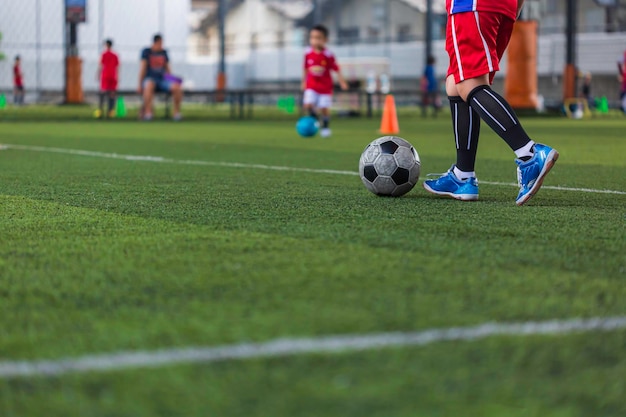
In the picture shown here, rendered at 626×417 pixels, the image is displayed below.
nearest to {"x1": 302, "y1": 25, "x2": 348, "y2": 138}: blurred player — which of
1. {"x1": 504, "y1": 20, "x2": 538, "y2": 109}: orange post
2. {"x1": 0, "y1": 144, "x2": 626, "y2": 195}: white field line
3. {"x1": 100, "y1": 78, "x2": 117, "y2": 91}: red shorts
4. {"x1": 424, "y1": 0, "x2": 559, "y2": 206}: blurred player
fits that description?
{"x1": 0, "y1": 144, "x2": 626, "y2": 195}: white field line

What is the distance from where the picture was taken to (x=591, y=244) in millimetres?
3457

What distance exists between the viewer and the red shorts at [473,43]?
5.04 m

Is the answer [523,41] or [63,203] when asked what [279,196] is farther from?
[523,41]

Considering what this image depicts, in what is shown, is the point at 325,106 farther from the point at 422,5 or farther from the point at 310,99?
the point at 422,5

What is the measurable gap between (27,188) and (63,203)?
37.3 inches

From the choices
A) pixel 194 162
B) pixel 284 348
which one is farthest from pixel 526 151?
pixel 194 162

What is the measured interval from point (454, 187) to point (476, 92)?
0.49m

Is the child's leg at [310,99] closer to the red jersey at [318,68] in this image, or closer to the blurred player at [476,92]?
the red jersey at [318,68]

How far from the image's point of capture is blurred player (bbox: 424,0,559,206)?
4914 mm

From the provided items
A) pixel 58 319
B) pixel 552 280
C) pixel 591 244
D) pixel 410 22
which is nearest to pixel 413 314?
pixel 552 280

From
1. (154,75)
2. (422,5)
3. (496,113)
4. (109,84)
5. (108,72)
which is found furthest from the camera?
(422,5)

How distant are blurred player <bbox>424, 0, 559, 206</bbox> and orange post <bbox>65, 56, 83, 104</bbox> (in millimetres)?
26116

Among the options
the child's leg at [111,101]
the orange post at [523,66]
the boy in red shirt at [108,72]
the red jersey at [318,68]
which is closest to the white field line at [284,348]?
the red jersey at [318,68]

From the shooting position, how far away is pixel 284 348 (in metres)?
2.00
